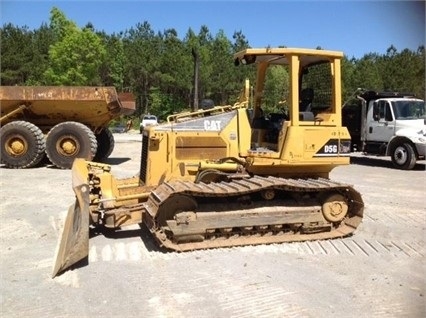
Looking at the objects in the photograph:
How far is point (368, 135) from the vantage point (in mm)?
15938

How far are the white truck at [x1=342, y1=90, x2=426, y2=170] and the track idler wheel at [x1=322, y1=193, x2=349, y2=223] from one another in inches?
355

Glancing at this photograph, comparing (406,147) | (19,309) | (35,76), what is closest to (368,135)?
(406,147)

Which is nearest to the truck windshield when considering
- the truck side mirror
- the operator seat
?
the truck side mirror

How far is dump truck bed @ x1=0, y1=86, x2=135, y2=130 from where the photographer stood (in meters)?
13.0

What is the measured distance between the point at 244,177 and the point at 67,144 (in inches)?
308

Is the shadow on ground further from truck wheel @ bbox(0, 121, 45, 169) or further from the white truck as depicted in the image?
truck wheel @ bbox(0, 121, 45, 169)

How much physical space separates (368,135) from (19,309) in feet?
45.6

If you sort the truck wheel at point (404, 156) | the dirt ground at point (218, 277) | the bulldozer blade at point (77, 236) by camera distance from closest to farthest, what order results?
1. the dirt ground at point (218, 277)
2. the bulldozer blade at point (77, 236)
3. the truck wheel at point (404, 156)

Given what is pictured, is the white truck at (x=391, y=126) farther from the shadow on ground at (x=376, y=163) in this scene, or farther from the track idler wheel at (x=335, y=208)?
the track idler wheel at (x=335, y=208)

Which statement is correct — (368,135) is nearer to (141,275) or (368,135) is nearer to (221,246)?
(221,246)

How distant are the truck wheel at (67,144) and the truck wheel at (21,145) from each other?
0.93 ft

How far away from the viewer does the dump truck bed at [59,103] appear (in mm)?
13031

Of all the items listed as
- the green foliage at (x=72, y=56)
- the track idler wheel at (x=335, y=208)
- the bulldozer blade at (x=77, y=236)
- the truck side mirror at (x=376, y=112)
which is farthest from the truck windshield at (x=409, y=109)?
the green foliage at (x=72, y=56)

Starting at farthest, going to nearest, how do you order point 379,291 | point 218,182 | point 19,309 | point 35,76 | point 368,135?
point 35,76, point 368,135, point 218,182, point 379,291, point 19,309
